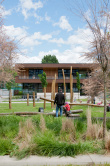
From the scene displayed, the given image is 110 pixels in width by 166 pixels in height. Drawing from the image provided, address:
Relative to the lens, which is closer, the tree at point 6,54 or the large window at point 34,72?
the tree at point 6,54

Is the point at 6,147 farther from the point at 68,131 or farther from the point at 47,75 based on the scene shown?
the point at 47,75

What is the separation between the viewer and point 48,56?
77625 mm

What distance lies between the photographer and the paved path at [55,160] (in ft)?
11.9

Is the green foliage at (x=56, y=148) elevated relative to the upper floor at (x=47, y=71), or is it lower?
lower

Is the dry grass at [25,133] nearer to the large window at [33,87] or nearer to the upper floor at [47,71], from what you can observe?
the upper floor at [47,71]

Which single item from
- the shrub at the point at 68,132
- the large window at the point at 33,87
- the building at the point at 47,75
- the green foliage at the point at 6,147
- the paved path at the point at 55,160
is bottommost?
the paved path at the point at 55,160

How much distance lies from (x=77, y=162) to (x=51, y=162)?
1.80 ft

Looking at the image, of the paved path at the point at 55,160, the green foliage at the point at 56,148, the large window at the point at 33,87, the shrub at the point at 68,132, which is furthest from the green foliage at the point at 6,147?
the large window at the point at 33,87

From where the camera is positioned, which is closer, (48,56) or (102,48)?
(102,48)

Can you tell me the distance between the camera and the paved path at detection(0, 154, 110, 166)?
363 cm

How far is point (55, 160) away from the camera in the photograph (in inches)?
149

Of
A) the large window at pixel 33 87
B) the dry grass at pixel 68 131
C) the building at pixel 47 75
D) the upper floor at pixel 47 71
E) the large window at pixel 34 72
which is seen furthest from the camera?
the large window at pixel 33 87

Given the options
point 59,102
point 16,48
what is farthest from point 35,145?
point 59,102

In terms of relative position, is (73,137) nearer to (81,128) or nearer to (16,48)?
(81,128)
